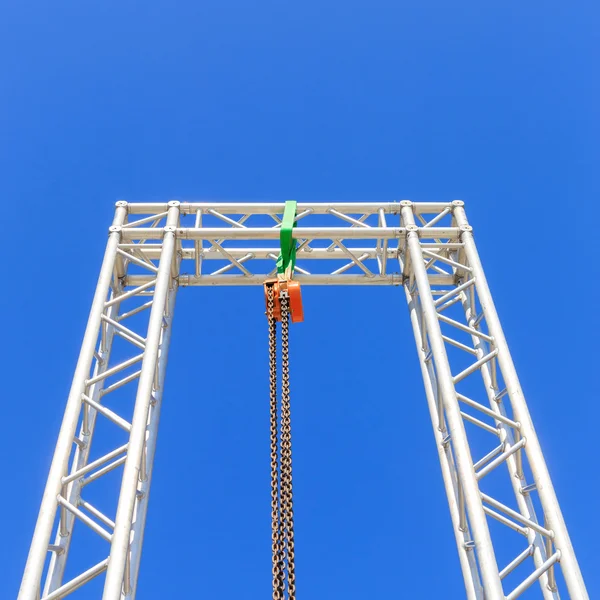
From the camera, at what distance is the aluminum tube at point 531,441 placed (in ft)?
21.9

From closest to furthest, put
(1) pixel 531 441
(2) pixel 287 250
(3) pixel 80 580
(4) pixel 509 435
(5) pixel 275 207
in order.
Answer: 1. (3) pixel 80 580
2. (1) pixel 531 441
3. (4) pixel 509 435
4. (2) pixel 287 250
5. (5) pixel 275 207

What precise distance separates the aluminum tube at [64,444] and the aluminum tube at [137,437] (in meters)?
0.60

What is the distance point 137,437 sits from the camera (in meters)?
7.24

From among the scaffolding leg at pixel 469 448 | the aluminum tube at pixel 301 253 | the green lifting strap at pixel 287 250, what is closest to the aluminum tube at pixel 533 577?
the scaffolding leg at pixel 469 448

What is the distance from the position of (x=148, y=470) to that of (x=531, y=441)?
3822mm

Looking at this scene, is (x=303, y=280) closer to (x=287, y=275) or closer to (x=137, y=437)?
(x=287, y=275)

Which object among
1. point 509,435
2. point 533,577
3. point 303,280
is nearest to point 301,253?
point 303,280

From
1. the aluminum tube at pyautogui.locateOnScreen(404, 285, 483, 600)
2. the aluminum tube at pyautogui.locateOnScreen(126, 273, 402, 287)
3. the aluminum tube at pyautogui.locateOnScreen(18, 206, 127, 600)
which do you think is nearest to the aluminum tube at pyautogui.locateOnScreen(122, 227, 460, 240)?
the aluminum tube at pyautogui.locateOnScreen(18, 206, 127, 600)

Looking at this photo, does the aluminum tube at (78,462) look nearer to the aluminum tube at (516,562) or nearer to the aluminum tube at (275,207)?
the aluminum tube at (275,207)

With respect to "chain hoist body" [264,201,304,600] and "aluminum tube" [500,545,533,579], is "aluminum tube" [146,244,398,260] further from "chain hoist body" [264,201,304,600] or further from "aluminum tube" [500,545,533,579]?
"aluminum tube" [500,545,533,579]

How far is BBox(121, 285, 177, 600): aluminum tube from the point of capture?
7.18 metres

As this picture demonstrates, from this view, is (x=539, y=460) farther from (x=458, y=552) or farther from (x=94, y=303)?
(x=94, y=303)

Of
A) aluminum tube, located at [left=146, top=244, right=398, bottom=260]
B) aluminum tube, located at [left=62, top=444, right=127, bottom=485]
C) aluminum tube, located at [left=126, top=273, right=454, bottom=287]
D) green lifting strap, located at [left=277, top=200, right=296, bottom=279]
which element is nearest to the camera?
aluminum tube, located at [left=62, top=444, right=127, bottom=485]

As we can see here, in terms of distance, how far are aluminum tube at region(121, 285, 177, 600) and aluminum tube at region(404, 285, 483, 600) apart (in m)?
3.02
